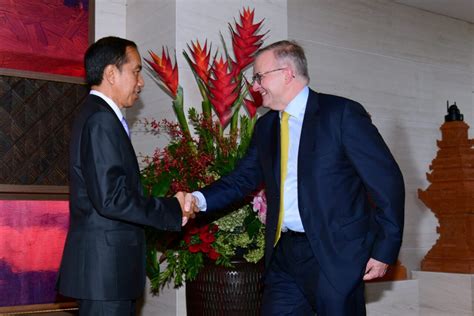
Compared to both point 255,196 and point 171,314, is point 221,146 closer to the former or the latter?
point 255,196

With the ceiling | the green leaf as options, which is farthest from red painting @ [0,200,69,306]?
the ceiling

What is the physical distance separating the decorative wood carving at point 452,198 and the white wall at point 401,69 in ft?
0.65

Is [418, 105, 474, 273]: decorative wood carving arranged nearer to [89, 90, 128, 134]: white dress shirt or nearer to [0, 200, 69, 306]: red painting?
[0, 200, 69, 306]: red painting

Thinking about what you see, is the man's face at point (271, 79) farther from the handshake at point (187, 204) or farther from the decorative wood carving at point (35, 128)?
the decorative wood carving at point (35, 128)

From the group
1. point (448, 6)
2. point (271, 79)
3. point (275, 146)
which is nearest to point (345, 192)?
point (275, 146)

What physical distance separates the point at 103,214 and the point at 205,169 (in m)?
1.14

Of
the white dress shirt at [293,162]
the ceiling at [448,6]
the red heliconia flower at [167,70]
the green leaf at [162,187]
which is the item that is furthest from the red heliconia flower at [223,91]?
the ceiling at [448,6]

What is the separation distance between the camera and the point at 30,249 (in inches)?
153

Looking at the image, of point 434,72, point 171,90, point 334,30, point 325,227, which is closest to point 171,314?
point 171,90

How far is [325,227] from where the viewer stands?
2340 mm

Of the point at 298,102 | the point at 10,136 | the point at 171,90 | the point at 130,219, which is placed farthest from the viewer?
the point at 10,136

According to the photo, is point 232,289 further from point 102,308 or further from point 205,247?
point 102,308

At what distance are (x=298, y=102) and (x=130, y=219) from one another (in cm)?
85

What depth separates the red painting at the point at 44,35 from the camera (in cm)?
389
